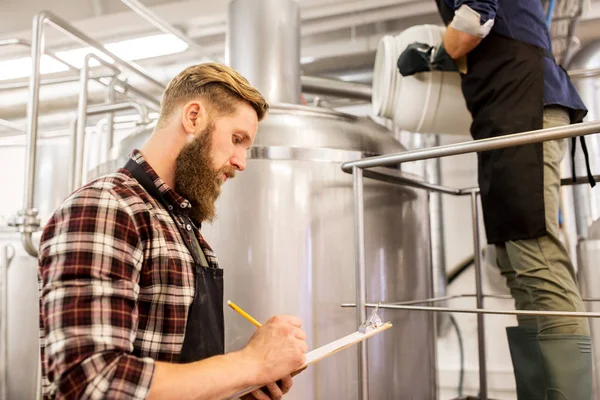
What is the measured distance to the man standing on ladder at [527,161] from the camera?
41.3 inches

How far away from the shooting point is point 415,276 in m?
1.51

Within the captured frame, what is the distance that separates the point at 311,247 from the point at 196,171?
592 mm

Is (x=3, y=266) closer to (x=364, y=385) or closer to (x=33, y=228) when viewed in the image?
(x=33, y=228)

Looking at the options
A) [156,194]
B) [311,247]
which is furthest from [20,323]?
[156,194]

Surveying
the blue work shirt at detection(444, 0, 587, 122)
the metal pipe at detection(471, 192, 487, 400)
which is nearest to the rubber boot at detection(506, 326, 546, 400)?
the metal pipe at detection(471, 192, 487, 400)

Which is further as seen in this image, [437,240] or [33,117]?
[437,240]

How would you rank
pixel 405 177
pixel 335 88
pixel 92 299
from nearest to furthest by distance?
pixel 92 299 → pixel 405 177 → pixel 335 88

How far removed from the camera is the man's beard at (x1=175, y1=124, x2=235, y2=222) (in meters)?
0.75

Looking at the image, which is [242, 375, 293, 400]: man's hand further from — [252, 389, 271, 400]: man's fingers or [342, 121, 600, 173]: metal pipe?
[342, 121, 600, 173]: metal pipe

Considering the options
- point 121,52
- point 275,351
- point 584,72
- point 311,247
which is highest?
point 121,52

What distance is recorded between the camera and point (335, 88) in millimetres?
2078

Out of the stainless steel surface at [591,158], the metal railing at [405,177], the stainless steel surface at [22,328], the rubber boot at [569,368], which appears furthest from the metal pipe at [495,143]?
the stainless steel surface at [22,328]

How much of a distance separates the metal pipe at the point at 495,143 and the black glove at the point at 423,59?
0.35 metres

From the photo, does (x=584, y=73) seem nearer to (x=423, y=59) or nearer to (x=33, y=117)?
(x=423, y=59)
